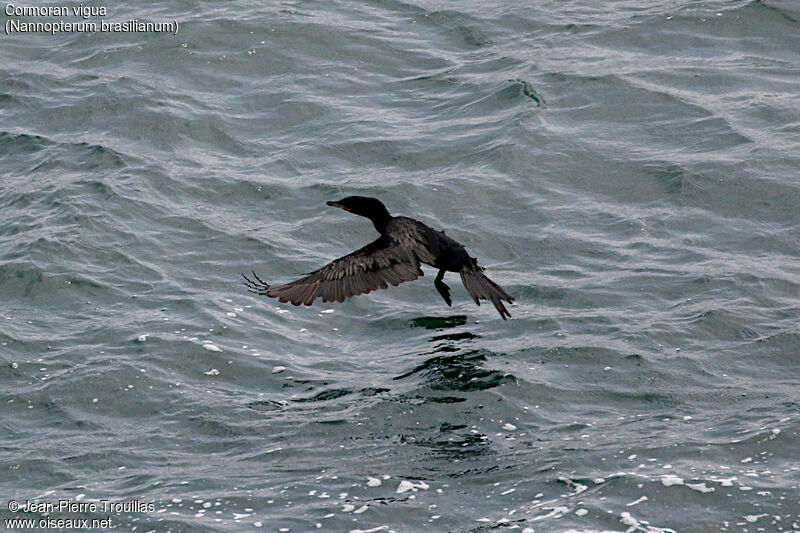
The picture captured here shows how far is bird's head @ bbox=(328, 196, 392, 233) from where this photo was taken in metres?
10.9

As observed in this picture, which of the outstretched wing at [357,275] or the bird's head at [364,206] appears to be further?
the bird's head at [364,206]

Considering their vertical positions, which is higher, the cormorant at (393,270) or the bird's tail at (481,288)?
the cormorant at (393,270)

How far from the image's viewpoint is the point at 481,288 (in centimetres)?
999

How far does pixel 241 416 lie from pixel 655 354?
3360mm

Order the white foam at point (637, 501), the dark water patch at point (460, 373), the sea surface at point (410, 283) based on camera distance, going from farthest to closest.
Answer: the dark water patch at point (460, 373), the sea surface at point (410, 283), the white foam at point (637, 501)

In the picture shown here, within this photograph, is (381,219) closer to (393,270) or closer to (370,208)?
(370,208)

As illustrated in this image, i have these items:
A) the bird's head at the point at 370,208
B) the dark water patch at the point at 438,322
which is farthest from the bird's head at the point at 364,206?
the dark water patch at the point at 438,322

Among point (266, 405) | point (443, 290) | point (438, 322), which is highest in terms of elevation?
point (443, 290)

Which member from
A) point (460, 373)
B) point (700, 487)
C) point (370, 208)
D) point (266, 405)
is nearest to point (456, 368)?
point (460, 373)

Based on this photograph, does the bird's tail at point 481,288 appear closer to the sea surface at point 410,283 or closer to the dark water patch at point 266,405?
the sea surface at point 410,283

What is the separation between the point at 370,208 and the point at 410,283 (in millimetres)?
997

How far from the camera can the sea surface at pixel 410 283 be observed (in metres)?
8.24

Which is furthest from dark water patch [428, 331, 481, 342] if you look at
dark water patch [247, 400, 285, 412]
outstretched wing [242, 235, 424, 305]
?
dark water patch [247, 400, 285, 412]

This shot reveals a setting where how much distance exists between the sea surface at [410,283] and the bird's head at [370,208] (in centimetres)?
79
